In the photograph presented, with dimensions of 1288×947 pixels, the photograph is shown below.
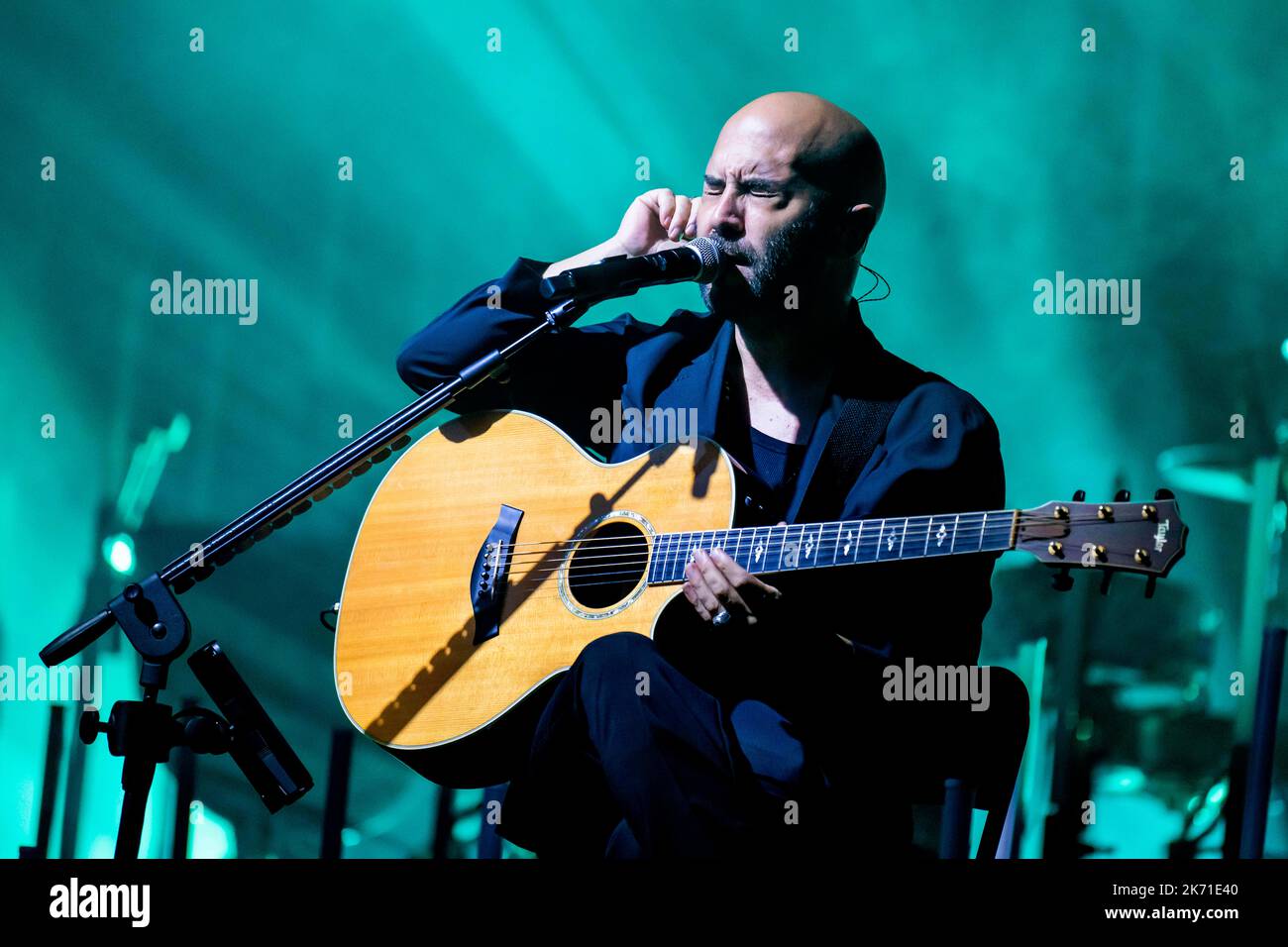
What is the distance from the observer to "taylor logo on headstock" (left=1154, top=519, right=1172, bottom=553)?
2.10 meters

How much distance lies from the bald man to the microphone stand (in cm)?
25

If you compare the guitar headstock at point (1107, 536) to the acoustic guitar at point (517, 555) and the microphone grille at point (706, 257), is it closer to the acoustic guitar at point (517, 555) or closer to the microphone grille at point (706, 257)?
the acoustic guitar at point (517, 555)

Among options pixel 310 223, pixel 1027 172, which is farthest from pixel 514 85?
pixel 1027 172

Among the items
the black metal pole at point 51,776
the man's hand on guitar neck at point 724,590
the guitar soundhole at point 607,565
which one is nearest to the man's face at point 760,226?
the guitar soundhole at point 607,565

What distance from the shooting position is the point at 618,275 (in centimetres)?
234

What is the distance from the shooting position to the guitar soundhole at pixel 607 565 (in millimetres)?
2465

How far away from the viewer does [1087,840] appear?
3.06m

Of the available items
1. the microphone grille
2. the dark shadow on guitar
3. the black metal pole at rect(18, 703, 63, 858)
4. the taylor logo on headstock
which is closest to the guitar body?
the dark shadow on guitar

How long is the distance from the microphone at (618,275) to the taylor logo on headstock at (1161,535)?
876mm

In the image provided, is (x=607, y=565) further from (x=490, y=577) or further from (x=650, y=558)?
(x=490, y=577)

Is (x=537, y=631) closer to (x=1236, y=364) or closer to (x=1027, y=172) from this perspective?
(x=1027, y=172)

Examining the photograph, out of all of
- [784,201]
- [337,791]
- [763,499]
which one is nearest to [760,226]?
[784,201]

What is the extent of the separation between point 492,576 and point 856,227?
95 cm
